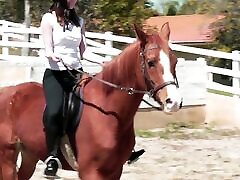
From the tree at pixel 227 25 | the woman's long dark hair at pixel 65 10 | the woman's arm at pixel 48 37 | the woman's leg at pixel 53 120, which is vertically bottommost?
the tree at pixel 227 25

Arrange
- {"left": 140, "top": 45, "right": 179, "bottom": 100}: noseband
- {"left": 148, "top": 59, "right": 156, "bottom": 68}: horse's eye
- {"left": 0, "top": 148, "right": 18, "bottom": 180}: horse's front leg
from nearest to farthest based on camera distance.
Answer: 1. {"left": 140, "top": 45, "right": 179, "bottom": 100}: noseband
2. {"left": 148, "top": 59, "right": 156, "bottom": 68}: horse's eye
3. {"left": 0, "top": 148, "right": 18, "bottom": 180}: horse's front leg

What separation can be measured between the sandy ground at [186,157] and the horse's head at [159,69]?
3.29 m

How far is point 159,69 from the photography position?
4.70 meters

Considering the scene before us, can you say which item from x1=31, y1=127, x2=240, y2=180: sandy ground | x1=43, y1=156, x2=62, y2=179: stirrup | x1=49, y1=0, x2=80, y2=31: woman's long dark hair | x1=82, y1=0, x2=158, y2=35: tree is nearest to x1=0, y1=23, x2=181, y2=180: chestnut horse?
x1=43, y1=156, x2=62, y2=179: stirrup

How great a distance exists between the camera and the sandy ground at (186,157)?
8055 millimetres

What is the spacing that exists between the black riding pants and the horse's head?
88 centimetres

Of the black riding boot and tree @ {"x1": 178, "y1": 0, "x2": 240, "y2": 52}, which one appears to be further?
tree @ {"x1": 178, "y1": 0, "x2": 240, "y2": 52}

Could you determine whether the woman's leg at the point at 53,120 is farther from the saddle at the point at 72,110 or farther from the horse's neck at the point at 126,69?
the horse's neck at the point at 126,69

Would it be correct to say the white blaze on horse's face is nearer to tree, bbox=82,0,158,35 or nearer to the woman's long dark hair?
the woman's long dark hair

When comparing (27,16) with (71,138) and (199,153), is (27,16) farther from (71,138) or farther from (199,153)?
(71,138)

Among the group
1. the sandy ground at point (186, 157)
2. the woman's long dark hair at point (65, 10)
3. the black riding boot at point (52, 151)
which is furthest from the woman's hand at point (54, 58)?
the sandy ground at point (186, 157)

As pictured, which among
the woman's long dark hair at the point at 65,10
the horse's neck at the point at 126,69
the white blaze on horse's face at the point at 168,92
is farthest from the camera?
the woman's long dark hair at the point at 65,10

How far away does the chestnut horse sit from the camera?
4715 millimetres

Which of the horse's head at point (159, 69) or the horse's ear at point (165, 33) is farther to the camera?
the horse's ear at point (165, 33)
